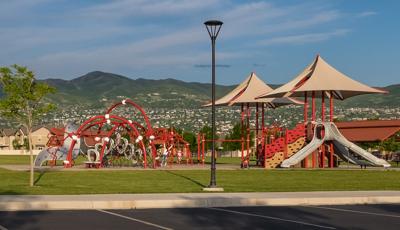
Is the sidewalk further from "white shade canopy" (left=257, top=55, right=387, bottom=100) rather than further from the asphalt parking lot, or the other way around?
"white shade canopy" (left=257, top=55, right=387, bottom=100)

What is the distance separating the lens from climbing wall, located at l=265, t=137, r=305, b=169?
4784cm

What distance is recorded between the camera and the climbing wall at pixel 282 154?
157 feet

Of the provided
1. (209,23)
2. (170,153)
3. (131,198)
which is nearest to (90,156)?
(170,153)

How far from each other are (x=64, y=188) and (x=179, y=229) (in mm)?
12243

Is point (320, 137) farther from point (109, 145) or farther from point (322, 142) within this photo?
point (109, 145)

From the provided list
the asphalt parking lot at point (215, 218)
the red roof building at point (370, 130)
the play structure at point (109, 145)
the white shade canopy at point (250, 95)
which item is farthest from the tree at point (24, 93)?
the red roof building at point (370, 130)

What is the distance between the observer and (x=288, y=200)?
2155 centimetres

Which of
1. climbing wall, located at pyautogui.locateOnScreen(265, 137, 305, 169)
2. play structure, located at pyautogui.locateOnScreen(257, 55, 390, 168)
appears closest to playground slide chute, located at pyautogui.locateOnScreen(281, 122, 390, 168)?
play structure, located at pyautogui.locateOnScreen(257, 55, 390, 168)

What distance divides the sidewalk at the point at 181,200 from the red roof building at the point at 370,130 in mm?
55181

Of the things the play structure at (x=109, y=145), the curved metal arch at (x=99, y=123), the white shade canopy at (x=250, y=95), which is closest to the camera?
the curved metal arch at (x=99, y=123)

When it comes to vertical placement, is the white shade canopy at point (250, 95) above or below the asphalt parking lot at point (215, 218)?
above

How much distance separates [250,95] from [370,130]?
29137 mm

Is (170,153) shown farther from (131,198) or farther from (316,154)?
(131,198)

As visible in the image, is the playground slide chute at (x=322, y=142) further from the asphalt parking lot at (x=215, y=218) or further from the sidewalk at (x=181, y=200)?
the asphalt parking lot at (x=215, y=218)
